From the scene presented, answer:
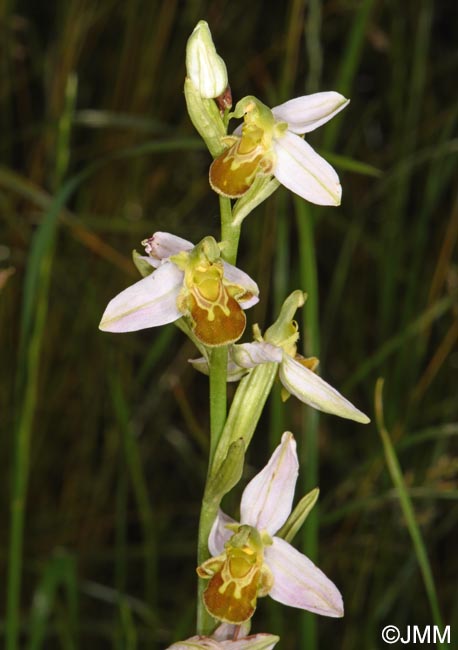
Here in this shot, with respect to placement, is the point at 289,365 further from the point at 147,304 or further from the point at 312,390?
the point at 147,304

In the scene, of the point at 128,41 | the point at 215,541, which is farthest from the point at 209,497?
the point at 128,41

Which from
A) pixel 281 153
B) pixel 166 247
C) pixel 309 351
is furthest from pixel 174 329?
pixel 281 153

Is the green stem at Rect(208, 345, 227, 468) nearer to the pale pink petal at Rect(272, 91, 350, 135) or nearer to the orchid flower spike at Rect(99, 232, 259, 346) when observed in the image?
the orchid flower spike at Rect(99, 232, 259, 346)

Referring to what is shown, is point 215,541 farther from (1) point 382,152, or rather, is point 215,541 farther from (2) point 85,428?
(1) point 382,152

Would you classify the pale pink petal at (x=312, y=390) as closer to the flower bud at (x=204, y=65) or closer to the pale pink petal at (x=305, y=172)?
the pale pink petal at (x=305, y=172)

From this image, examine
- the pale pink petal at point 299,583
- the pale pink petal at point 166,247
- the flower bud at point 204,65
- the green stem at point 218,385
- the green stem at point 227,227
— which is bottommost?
the pale pink petal at point 299,583

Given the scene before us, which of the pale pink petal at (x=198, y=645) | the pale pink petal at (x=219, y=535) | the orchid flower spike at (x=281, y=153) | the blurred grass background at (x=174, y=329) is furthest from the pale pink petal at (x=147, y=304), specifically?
the blurred grass background at (x=174, y=329)
